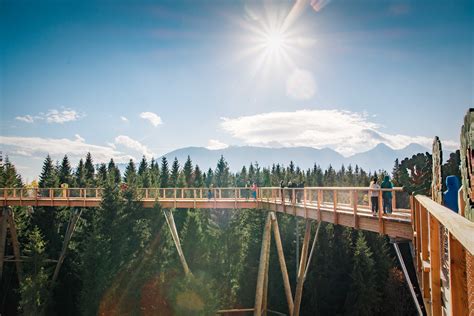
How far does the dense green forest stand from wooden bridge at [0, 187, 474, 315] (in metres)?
3.79

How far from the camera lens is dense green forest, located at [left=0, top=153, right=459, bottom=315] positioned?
1160 inches

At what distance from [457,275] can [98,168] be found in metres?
81.1

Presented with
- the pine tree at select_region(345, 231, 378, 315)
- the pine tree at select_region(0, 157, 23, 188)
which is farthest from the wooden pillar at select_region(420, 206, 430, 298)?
the pine tree at select_region(0, 157, 23, 188)

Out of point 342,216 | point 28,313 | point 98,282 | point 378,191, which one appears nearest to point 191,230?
point 98,282

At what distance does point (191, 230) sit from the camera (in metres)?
36.4

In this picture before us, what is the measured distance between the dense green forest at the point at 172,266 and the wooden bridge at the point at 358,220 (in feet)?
12.4

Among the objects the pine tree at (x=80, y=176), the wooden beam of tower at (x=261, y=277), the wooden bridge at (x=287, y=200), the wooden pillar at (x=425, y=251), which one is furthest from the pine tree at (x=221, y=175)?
the wooden pillar at (x=425, y=251)

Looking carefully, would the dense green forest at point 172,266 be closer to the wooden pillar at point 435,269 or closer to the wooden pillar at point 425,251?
the wooden pillar at point 425,251

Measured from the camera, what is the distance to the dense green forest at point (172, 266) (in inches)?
1160

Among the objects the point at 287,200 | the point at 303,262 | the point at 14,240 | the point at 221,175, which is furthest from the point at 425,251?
the point at 221,175

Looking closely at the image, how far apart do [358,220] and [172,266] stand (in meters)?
25.7

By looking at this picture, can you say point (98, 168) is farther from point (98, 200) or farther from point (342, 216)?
point (342, 216)

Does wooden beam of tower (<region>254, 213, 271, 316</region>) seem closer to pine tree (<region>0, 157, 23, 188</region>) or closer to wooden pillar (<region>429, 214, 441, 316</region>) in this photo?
wooden pillar (<region>429, 214, 441, 316</region>)

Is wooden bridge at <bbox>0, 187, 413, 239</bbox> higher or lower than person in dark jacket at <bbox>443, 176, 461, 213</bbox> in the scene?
lower
